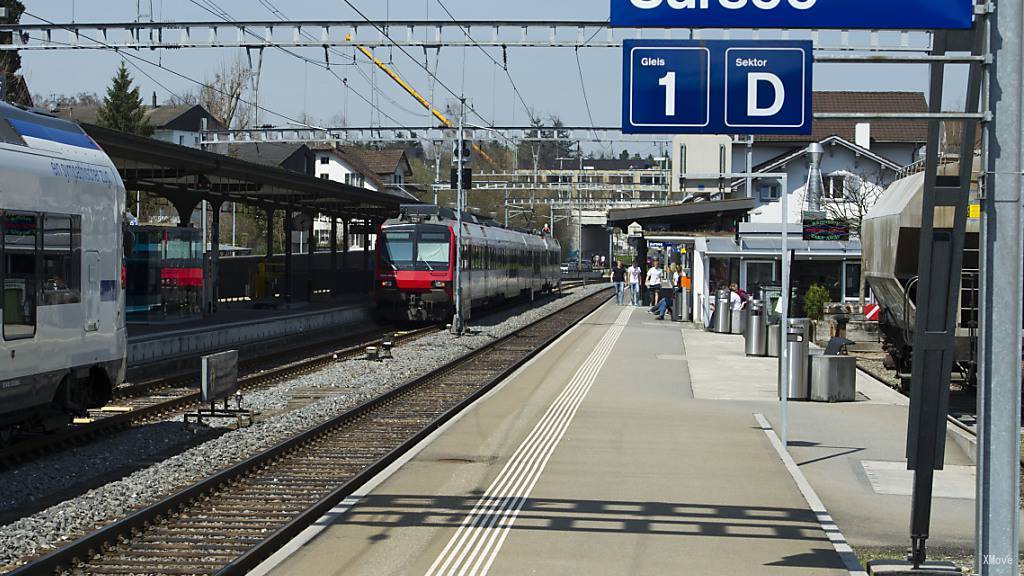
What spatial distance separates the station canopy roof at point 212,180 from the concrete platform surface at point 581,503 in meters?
9.03

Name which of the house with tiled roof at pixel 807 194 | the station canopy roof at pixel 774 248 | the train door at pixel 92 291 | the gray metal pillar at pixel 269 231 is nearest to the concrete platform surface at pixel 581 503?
the house with tiled roof at pixel 807 194

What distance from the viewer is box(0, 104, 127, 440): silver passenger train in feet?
35.0

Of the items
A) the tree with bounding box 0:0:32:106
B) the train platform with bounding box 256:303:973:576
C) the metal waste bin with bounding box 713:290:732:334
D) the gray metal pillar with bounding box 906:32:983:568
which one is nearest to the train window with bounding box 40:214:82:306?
the train platform with bounding box 256:303:973:576

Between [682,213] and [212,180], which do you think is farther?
[682,213]

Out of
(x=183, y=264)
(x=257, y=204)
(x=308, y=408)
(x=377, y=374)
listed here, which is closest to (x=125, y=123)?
(x=257, y=204)

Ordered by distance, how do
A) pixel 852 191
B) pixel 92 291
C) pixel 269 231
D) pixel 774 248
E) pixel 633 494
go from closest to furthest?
pixel 633 494 → pixel 92 291 → pixel 774 248 → pixel 269 231 → pixel 852 191

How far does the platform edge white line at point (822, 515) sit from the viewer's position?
7.95 m

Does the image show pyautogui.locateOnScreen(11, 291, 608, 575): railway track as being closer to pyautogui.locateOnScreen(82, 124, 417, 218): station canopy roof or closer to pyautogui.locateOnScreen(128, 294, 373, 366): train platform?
pyautogui.locateOnScreen(128, 294, 373, 366): train platform

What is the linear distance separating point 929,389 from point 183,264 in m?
23.1

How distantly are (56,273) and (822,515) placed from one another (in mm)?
7495

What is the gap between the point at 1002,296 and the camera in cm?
696

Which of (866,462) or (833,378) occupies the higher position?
(833,378)

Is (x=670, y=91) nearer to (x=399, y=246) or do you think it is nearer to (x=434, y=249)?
(x=434, y=249)

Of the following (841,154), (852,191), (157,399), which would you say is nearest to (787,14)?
(157,399)
